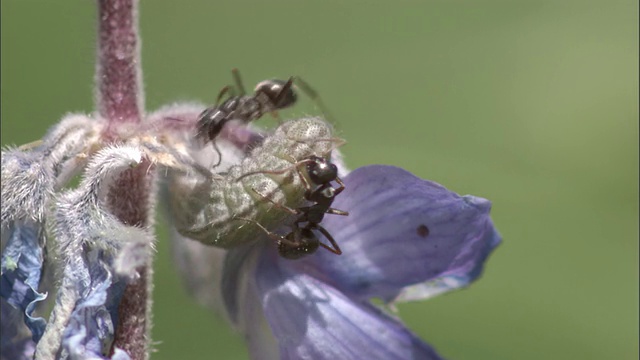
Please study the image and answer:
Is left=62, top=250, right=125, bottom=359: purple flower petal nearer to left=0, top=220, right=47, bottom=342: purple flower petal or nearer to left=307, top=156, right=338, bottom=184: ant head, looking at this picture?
left=0, top=220, right=47, bottom=342: purple flower petal

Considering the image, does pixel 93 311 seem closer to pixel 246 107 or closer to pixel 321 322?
pixel 321 322

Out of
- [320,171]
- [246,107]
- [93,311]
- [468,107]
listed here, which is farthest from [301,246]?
[468,107]

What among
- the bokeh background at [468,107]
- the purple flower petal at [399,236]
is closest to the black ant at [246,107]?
the purple flower petal at [399,236]

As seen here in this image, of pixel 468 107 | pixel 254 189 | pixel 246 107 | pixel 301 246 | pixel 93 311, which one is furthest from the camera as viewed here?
pixel 468 107

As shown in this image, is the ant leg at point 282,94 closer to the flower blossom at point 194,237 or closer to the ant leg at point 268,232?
the flower blossom at point 194,237

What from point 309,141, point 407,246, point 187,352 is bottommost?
point 187,352

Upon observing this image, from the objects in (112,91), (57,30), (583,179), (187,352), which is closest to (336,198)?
(112,91)

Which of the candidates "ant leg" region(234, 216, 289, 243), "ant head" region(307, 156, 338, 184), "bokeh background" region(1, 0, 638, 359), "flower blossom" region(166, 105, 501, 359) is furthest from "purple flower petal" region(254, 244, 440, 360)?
"bokeh background" region(1, 0, 638, 359)

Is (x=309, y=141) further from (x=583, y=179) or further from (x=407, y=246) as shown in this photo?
(x=583, y=179)
